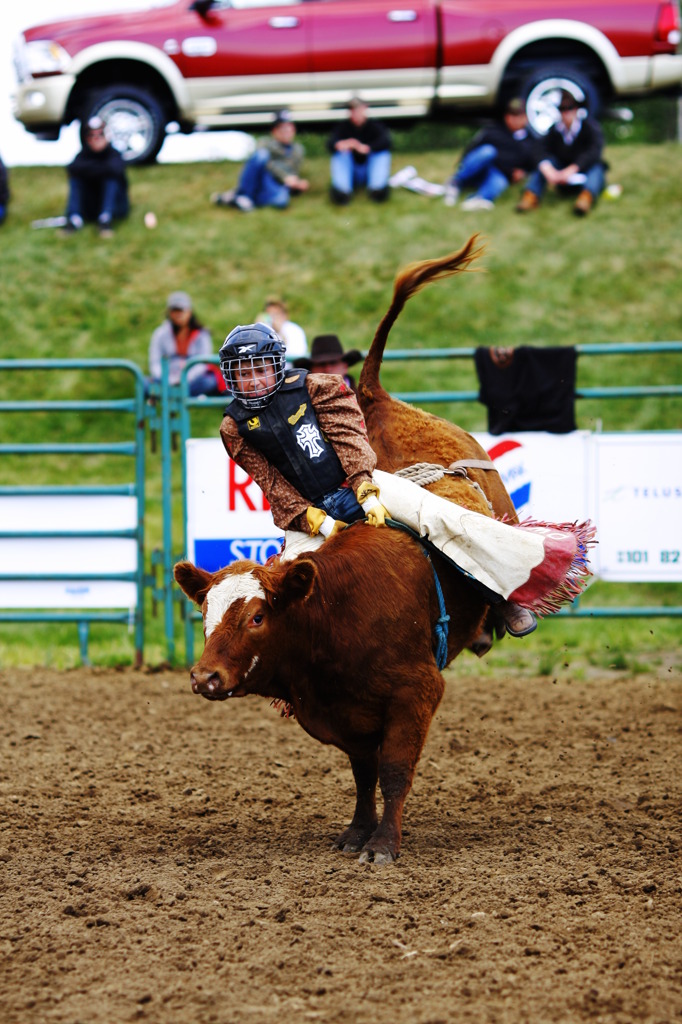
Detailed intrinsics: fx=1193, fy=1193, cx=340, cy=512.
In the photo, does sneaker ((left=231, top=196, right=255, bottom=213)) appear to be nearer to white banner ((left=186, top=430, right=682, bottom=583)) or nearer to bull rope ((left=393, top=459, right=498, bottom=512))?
white banner ((left=186, top=430, right=682, bottom=583))

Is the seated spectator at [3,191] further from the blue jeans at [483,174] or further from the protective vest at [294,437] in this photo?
the protective vest at [294,437]

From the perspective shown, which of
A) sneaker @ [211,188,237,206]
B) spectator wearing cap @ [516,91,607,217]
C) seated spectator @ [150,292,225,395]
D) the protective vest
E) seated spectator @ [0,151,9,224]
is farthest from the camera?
sneaker @ [211,188,237,206]

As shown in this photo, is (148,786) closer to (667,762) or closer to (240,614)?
(240,614)

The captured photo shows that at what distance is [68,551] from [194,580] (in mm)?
4293

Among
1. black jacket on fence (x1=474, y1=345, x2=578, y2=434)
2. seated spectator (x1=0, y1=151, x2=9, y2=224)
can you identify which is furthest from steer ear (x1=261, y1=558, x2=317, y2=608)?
seated spectator (x1=0, y1=151, x2=9, y2=224)

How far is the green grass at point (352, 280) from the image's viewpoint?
38.5 ft

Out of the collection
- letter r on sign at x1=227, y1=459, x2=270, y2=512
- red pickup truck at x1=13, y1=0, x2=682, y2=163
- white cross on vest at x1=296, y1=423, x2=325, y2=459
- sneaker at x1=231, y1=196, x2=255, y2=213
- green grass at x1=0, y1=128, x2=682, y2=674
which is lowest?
letter r on sign at x1=227, y1=459, x2=270, y2=512

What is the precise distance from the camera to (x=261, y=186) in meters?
14.1

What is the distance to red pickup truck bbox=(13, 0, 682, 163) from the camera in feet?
43.7

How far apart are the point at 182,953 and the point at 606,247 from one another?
1119 cm

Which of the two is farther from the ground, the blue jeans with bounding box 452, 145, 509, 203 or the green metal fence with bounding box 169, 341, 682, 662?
the blue jeans with bounding box 452, 145, 509, 203

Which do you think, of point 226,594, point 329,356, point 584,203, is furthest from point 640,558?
point 584,203

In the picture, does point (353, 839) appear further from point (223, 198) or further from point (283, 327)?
point (223, 198)

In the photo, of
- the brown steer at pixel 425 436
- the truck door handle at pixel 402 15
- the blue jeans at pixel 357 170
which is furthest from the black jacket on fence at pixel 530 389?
the truck door handle at pixel 402 15
